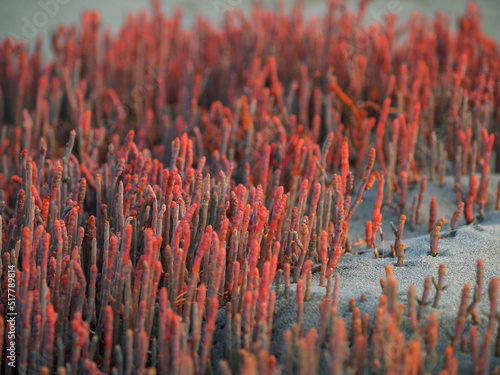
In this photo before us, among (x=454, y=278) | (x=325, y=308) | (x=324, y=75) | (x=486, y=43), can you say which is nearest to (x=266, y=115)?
(x=324, y=75)

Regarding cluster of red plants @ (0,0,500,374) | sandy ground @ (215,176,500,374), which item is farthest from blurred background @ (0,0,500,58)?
sandy ground @ (215,176,500,374)

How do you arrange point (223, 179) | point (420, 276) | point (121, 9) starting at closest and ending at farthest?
point (420, 276) < point (223, 179) < point (121, 9)

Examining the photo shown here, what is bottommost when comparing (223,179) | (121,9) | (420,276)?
(420,276)

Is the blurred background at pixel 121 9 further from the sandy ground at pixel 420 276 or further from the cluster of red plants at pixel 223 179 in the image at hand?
the sandy ground at pixel 420 276

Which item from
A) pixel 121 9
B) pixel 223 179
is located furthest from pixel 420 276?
pixel 121 9

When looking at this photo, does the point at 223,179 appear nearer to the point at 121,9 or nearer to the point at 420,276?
the point at 420,276

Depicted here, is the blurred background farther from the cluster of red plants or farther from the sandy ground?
the sandy ground

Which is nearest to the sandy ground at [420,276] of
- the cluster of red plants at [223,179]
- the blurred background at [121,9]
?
the cluster of red plants at [223,179]

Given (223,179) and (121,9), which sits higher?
(121,9)

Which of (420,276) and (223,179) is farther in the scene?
(223,179)
